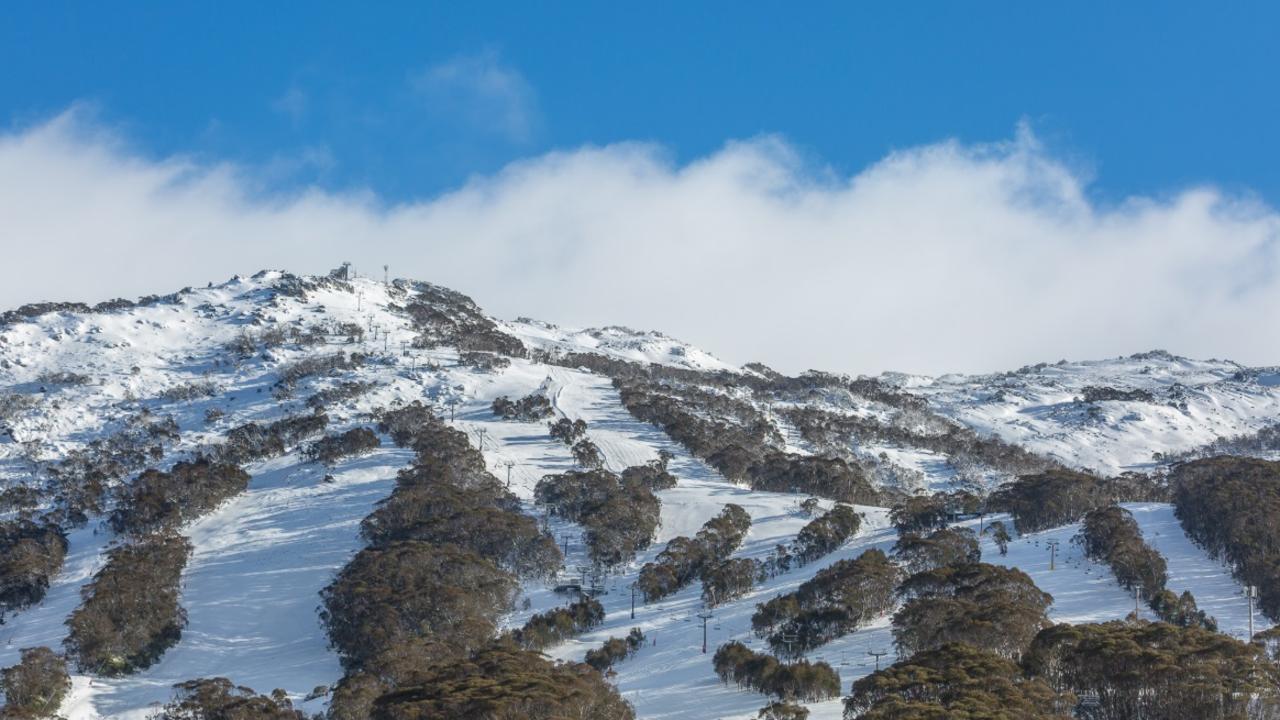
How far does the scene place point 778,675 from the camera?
42031mm

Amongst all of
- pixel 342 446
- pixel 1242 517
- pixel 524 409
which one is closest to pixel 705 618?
pixel 1242 517

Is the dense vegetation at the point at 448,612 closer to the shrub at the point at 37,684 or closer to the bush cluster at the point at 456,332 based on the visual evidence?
the shrub at the point at 37,684

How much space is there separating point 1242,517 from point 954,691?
39.0 meters

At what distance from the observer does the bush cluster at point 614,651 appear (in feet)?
169

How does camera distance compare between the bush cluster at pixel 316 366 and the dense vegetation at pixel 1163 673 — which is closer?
the dense vegetation at pixel 1163 673

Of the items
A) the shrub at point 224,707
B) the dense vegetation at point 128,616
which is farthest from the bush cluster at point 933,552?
the dense vegetation at point 128,616

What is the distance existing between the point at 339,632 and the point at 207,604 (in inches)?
558

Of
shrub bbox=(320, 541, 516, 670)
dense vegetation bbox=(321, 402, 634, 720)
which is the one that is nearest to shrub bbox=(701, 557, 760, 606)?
dense vegetation bbox=(321, 402, 634, 720)

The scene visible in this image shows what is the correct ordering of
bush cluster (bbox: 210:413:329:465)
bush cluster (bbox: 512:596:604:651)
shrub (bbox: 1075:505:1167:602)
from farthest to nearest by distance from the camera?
bush cluster (bbox: 210:413:329:465), bush cluster (bbox: 512:596:604:651), shrub (bbox: 1075:505:1167:602)

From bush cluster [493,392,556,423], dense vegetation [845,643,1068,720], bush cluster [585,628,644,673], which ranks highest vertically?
bush cluster [493,392,556,423]

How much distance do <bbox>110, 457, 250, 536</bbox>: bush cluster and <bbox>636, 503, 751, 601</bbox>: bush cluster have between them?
38826mm

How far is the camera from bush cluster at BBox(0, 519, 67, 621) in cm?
6694

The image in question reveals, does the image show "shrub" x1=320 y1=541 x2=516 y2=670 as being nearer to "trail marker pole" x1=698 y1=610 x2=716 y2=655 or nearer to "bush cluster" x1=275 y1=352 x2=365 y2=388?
"trail marker pole" x1=698 y1=610 x2=716 y2=655

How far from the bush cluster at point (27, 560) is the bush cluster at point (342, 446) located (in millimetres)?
22212
